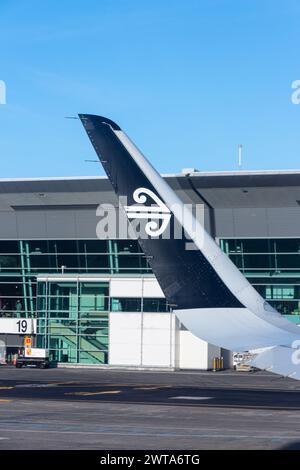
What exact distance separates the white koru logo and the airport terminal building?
4781 centimetres

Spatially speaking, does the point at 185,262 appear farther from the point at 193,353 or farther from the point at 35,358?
the point at 35,358

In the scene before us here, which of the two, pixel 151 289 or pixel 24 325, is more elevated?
pixel 151 289

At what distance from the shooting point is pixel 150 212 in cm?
1859

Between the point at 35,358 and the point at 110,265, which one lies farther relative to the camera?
the point at 110,265

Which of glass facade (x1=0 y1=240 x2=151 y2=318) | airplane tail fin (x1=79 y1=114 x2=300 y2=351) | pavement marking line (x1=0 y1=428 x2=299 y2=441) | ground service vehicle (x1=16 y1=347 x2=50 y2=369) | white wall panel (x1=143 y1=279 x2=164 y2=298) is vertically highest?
glass facade (x1=0 y1=240 x2=151 y2=318)

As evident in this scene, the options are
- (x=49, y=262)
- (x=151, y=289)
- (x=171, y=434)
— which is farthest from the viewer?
(x=49, y=262)

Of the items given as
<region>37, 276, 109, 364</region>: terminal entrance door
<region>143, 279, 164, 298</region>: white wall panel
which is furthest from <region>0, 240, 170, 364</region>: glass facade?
<region>143, 279, 164, 298</region>: white wall panel

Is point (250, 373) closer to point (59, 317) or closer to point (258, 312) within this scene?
point (59, 317)

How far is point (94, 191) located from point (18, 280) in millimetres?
13324

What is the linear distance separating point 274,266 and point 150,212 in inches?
2156

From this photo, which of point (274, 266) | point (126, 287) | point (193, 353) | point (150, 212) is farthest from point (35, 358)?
point (150, 212)

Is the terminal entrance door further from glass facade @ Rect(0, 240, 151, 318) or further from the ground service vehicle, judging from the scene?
the ground service vehicle

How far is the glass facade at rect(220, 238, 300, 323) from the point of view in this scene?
71.2 m

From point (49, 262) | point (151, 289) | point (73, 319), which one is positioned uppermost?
point (49, 262)
